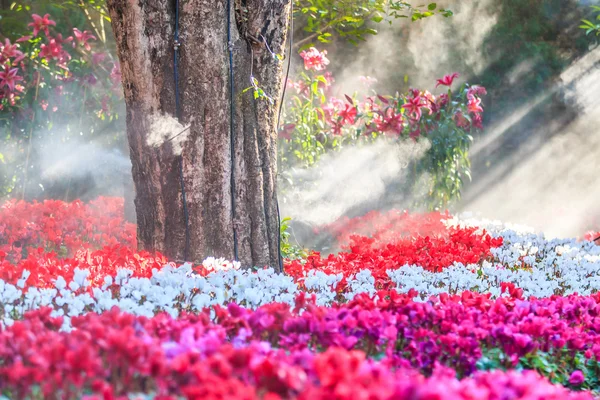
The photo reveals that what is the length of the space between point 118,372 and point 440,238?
16.7 feet

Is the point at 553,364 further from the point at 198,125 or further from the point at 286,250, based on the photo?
the point at 286,250

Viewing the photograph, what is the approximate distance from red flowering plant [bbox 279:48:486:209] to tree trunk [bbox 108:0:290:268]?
4083 mm

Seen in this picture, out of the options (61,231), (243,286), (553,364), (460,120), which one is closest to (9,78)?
(61,231)

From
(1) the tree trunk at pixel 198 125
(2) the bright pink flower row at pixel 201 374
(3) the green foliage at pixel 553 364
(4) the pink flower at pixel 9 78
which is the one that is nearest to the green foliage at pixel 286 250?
(1) the tree trunk at pixel 198 125

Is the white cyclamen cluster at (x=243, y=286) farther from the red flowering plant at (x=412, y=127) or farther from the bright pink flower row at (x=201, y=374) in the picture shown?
the red flowering plant at (x=412, y=127)

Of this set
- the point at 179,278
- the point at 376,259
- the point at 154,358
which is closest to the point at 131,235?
the point at 376,259

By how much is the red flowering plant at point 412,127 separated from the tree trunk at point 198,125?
161 inches

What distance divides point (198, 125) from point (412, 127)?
4.91 meters

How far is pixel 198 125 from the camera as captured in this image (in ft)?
15.0

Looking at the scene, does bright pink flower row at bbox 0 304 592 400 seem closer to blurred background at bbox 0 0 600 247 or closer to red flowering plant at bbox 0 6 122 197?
blurred background at bbox 0 0 600 247

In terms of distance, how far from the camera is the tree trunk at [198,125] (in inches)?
178

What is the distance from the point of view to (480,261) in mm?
5715

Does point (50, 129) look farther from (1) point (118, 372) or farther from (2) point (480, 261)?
(1) point (118, 372)

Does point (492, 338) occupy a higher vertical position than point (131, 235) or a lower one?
lower
